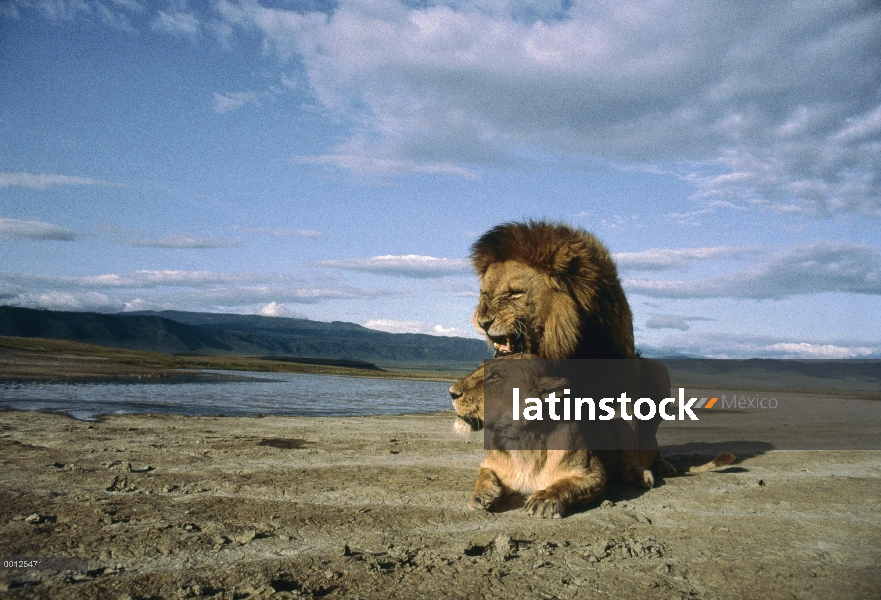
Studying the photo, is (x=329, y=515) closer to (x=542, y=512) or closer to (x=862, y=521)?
(x=542, y=512)

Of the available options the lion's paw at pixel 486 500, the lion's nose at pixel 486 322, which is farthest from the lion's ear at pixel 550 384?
the lion's paw at pixel 486 500

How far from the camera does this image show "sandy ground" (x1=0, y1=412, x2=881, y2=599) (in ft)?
10.3

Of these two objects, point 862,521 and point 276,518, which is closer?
point 276,518

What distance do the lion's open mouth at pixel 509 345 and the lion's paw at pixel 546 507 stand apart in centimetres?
110

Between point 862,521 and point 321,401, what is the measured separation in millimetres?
15685

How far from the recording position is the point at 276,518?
4277 mm

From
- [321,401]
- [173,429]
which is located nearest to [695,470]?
[173,429]

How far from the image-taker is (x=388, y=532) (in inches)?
160

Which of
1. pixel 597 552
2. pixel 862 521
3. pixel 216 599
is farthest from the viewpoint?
pixel 862 521

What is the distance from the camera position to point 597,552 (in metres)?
3.71

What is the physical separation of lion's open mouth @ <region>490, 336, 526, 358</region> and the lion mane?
0.04 feet

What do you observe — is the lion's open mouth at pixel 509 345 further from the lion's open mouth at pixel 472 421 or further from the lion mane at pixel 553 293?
the lion's open mouth at pixel 472 421

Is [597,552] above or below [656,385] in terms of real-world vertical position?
below

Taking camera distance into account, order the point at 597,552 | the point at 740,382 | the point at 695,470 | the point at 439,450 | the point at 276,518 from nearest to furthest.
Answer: the point at 597,552
the point at 276,518
the point at 695,470
the point at 439,450
the point at 740,382
